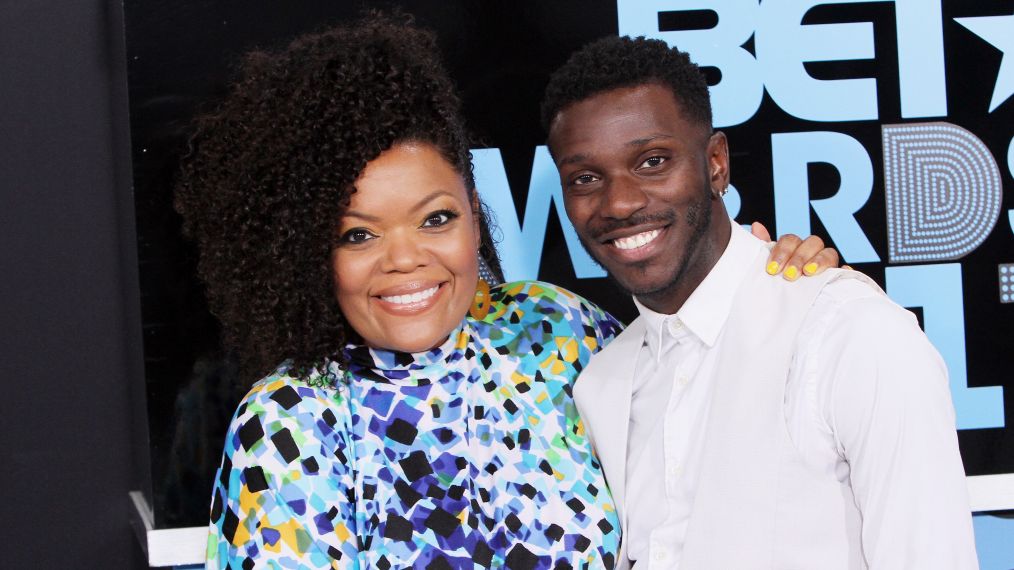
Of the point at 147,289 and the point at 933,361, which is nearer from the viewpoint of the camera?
the point at 933,361

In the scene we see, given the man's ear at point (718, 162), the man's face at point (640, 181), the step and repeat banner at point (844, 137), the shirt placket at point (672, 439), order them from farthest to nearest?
the step and repeat banner at point (844, 137)
the man's ear at point (718, 162)
the man's face at point (640, 181)
the shirt placket at point (672, 439)

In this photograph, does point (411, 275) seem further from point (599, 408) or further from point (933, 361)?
point (933, 361)

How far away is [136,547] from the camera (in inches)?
111

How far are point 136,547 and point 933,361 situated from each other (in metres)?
2.22

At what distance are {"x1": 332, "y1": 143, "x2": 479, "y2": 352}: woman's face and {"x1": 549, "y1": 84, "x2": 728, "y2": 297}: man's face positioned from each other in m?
0.28

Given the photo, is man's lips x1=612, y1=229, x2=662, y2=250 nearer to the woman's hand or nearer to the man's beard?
the man's beard

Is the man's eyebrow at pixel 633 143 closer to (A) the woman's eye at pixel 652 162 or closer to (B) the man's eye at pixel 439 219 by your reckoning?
(A) the woman's eye at pixel 652 162

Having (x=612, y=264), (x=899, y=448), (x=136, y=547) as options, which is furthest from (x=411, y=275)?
(x=136, y=547)

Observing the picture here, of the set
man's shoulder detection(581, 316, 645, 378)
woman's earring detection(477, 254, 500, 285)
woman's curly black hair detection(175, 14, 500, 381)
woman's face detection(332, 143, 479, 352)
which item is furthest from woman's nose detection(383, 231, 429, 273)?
woman's earring detection(477, 254, 500, 285)

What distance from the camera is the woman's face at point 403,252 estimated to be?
196 centimetres


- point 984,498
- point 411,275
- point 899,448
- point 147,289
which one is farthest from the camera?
point 984,498

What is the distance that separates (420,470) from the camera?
1944 millimetres

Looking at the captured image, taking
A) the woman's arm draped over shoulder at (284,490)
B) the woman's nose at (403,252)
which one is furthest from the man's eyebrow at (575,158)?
the woman's arm draped over shoulder at (284,490)

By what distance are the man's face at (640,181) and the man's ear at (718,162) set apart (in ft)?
0.12
